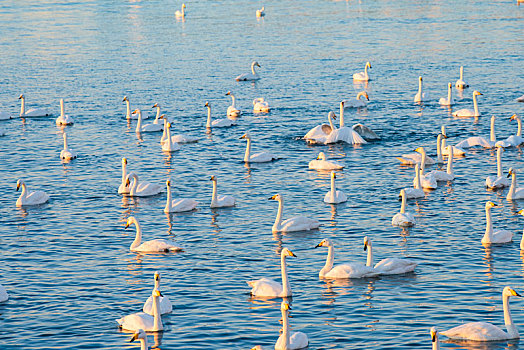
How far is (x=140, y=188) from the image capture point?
37.4 m

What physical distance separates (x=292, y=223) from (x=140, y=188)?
793cm

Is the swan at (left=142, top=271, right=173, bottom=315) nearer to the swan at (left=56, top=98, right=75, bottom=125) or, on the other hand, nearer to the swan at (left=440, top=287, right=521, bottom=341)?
the swan at (left=440, top=287, right=521, bottom=341)

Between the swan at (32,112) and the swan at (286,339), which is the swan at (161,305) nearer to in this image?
the swan at (286,339)

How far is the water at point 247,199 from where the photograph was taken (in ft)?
81.5

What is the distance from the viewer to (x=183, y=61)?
75.8 m

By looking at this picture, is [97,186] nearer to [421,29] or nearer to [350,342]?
[350,342]

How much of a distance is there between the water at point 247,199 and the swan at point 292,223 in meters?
0.32

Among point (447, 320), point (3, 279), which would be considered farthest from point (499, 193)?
point (3, 279)

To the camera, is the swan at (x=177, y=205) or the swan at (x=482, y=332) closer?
the swan at (x=482, y=332)

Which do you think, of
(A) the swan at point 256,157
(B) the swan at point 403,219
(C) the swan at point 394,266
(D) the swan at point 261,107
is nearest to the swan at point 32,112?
(D) the swan at point 261,107

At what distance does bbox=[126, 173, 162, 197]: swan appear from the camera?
3744 cm

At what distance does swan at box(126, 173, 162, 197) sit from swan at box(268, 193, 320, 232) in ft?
23.2

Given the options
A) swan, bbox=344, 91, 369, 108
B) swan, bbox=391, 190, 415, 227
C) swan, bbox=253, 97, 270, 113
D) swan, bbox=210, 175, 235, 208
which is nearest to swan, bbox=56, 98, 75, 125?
swan, bbox=253, 97, 270, 113

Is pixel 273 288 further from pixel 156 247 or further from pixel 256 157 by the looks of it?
pixel 256 157
